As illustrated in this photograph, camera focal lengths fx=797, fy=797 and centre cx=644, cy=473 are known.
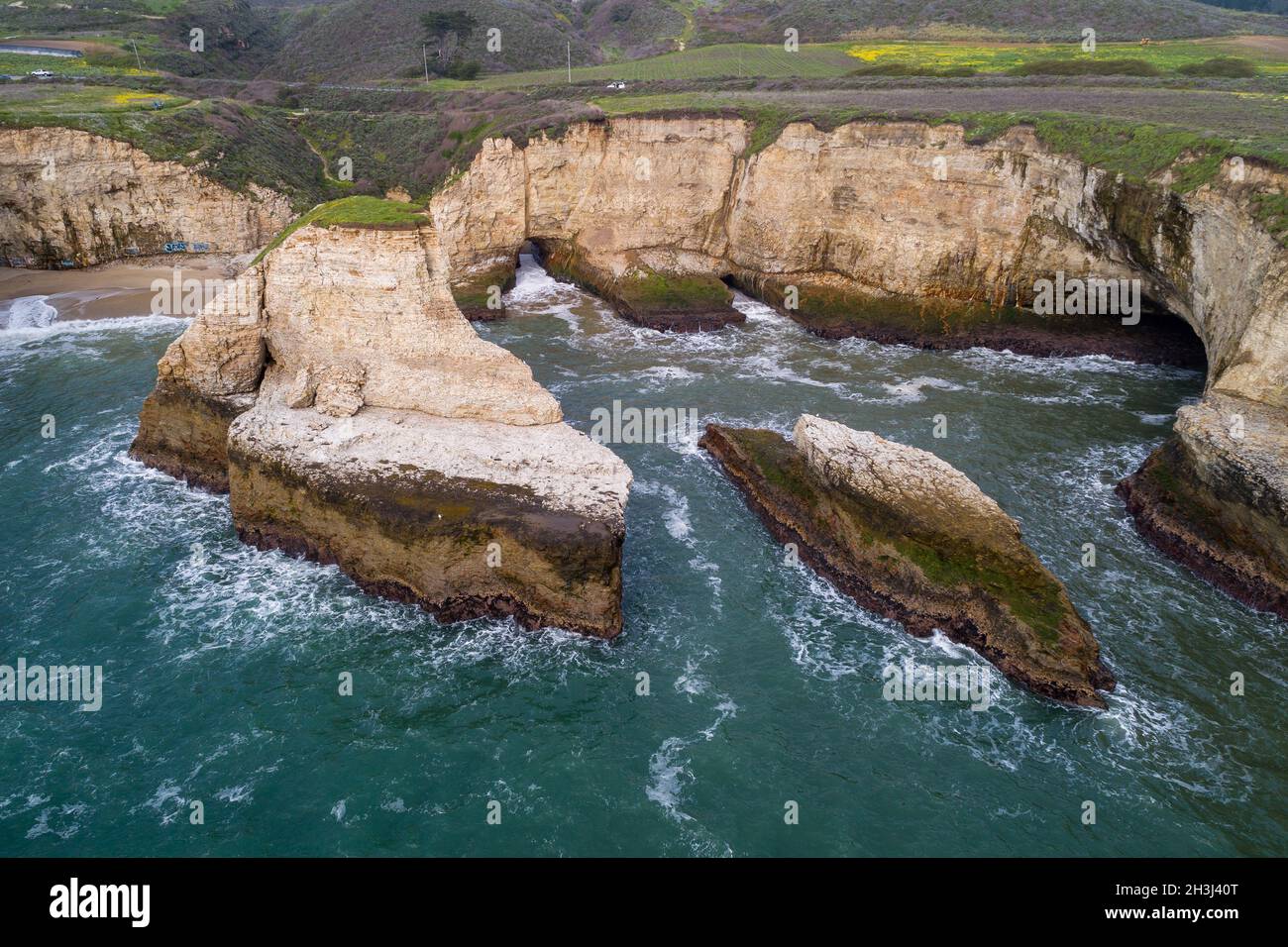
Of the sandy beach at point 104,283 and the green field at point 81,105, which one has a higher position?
the green field at point 81,105

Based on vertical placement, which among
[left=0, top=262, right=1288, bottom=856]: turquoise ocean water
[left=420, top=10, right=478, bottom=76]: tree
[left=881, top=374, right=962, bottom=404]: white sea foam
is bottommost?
[left=0, top=262, right=1288, bottom=856]: turquoise ocean water

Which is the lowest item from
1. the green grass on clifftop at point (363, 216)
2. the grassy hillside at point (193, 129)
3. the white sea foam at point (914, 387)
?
the white sea foam at point (914, 387)

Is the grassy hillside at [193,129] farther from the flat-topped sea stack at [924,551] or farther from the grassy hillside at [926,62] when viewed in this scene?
the flat-topped sea stack at [924,551]

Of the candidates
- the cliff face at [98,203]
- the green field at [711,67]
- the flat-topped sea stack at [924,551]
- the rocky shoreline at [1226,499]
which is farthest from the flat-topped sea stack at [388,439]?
the green field at [711,67]

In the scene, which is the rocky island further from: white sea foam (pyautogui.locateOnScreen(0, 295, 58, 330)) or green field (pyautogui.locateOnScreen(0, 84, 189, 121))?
white sea foam (pyautogui.locateOnScreen(0, 295, 58, 330))

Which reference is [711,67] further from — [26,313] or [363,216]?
[26,313]

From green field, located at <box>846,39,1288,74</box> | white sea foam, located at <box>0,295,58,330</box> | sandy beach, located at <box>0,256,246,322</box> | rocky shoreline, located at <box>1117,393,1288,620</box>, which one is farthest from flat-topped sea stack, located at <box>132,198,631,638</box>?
green field, located at <box>846,39,1288,74</box>

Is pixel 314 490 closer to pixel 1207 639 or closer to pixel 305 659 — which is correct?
pixel 305 659
